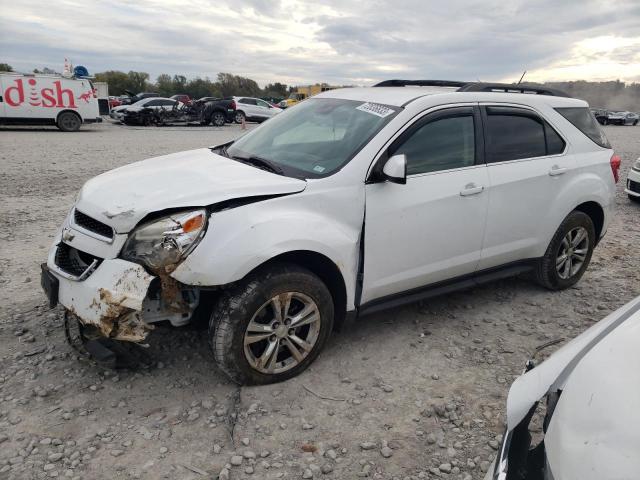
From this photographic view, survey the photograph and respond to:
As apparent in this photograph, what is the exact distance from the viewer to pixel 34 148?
13.3 m

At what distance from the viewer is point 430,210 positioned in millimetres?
3459

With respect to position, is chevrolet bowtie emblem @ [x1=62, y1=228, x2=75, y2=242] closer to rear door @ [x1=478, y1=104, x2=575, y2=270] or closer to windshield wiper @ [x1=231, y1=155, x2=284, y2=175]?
windshield wiper @ [x1=231, y1=155, x2=284, y2=175]

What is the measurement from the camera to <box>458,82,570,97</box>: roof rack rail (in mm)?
4004

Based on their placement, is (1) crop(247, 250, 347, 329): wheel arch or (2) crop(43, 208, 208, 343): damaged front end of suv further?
(1) crop(247, 250, 347, 329): wheel arch

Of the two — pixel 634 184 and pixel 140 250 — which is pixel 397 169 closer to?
pixel 140 250

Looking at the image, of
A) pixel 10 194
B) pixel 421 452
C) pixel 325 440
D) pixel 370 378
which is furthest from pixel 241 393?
pixel 10 194

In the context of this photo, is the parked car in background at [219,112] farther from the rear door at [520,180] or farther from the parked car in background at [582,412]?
the parked car in background at [582,412]

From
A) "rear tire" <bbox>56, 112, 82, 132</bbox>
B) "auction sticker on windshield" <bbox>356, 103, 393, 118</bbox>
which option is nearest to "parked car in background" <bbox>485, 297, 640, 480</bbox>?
"auction sticker on windshield" <bbox>356, 103, 393, 118</bbox>

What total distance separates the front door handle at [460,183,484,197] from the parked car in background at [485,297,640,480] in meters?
1.71

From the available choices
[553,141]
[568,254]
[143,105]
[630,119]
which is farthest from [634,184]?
[630,119]

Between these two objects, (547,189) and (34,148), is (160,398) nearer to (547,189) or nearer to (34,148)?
(547,189)

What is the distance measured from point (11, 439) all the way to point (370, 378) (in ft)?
6.64

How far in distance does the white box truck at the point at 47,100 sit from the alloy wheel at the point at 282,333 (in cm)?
1881

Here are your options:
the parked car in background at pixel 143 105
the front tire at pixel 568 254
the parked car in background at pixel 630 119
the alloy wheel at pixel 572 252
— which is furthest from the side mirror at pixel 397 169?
the parked car in background at pixel 630 119
